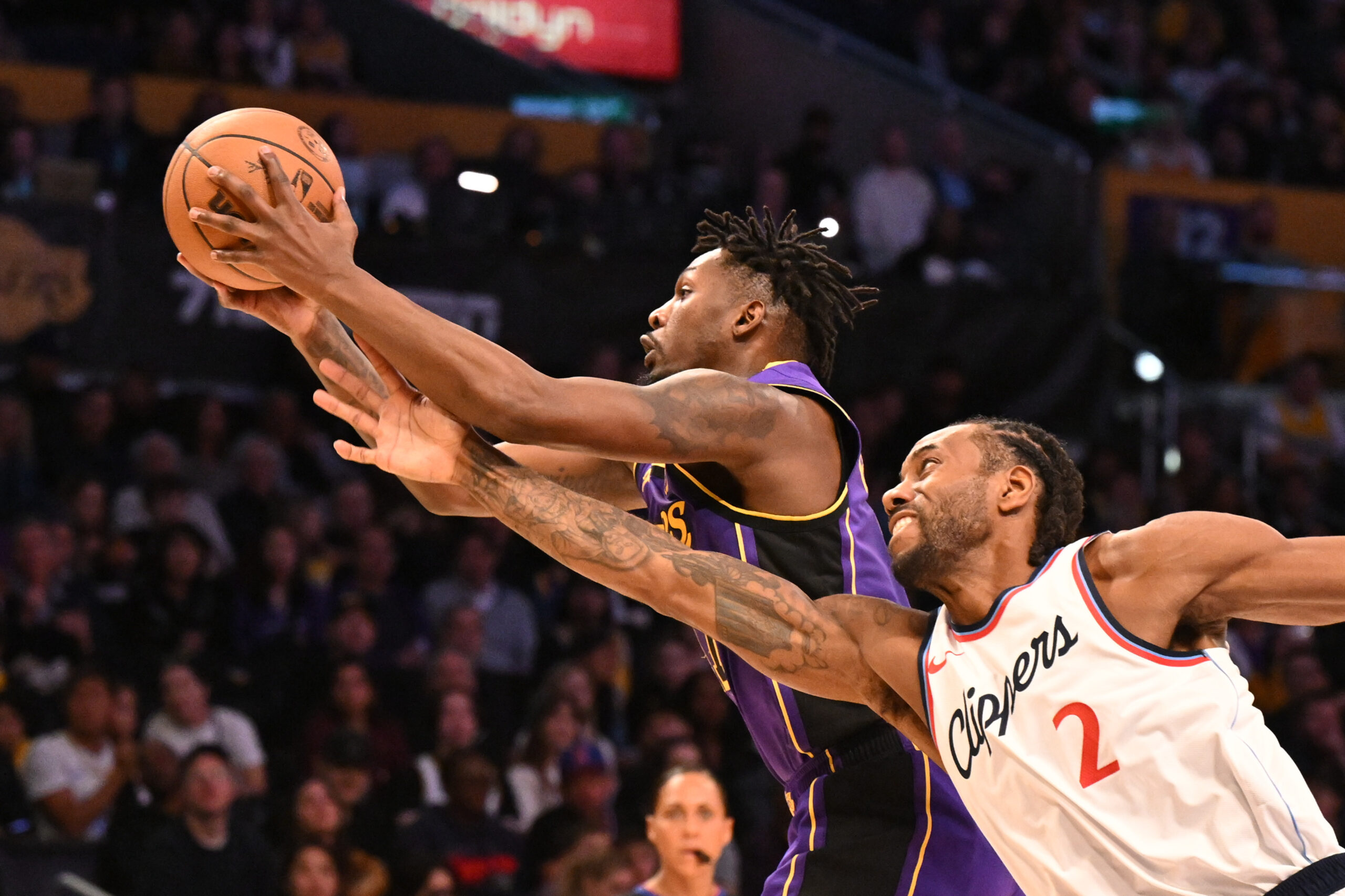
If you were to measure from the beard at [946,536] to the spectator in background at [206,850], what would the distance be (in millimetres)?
4506

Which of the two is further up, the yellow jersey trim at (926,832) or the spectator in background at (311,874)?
the yellow jersey trim at (926,832)

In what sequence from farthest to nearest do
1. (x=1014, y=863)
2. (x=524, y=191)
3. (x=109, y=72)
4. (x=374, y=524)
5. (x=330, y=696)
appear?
(x=109, y=72) < (x=524, y=191) < (x=374, y=524) < (x=330, y=696) < (x=1014, y=863)

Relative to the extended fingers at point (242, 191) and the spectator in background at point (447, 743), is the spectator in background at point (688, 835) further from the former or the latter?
the extended fingers at point (242, 191)

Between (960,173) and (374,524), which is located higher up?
(960,173)

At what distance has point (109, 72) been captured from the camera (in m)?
12.2

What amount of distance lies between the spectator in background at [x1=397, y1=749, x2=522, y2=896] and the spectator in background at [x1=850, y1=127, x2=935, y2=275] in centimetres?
573

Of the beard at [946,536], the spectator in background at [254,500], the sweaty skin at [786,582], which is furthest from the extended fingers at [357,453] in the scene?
the spectator in background at [254,500]

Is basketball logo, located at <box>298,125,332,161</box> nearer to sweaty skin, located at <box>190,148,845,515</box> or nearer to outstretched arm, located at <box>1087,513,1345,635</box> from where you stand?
sweaty skin, located at <box>190,148,845,515</box>

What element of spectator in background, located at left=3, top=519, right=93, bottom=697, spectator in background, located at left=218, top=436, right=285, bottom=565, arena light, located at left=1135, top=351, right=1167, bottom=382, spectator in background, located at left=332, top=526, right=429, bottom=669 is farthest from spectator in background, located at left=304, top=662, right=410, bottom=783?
arena light, located at left=1135, top=351, right=1167, bottom=382

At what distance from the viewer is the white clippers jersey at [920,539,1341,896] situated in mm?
3166

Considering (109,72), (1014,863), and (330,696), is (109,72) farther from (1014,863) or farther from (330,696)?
(1014,863)

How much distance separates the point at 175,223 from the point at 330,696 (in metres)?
4.91

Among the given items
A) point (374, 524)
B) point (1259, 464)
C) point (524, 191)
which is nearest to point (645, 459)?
point (374, 524)

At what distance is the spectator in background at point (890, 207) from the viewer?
12516 mm
